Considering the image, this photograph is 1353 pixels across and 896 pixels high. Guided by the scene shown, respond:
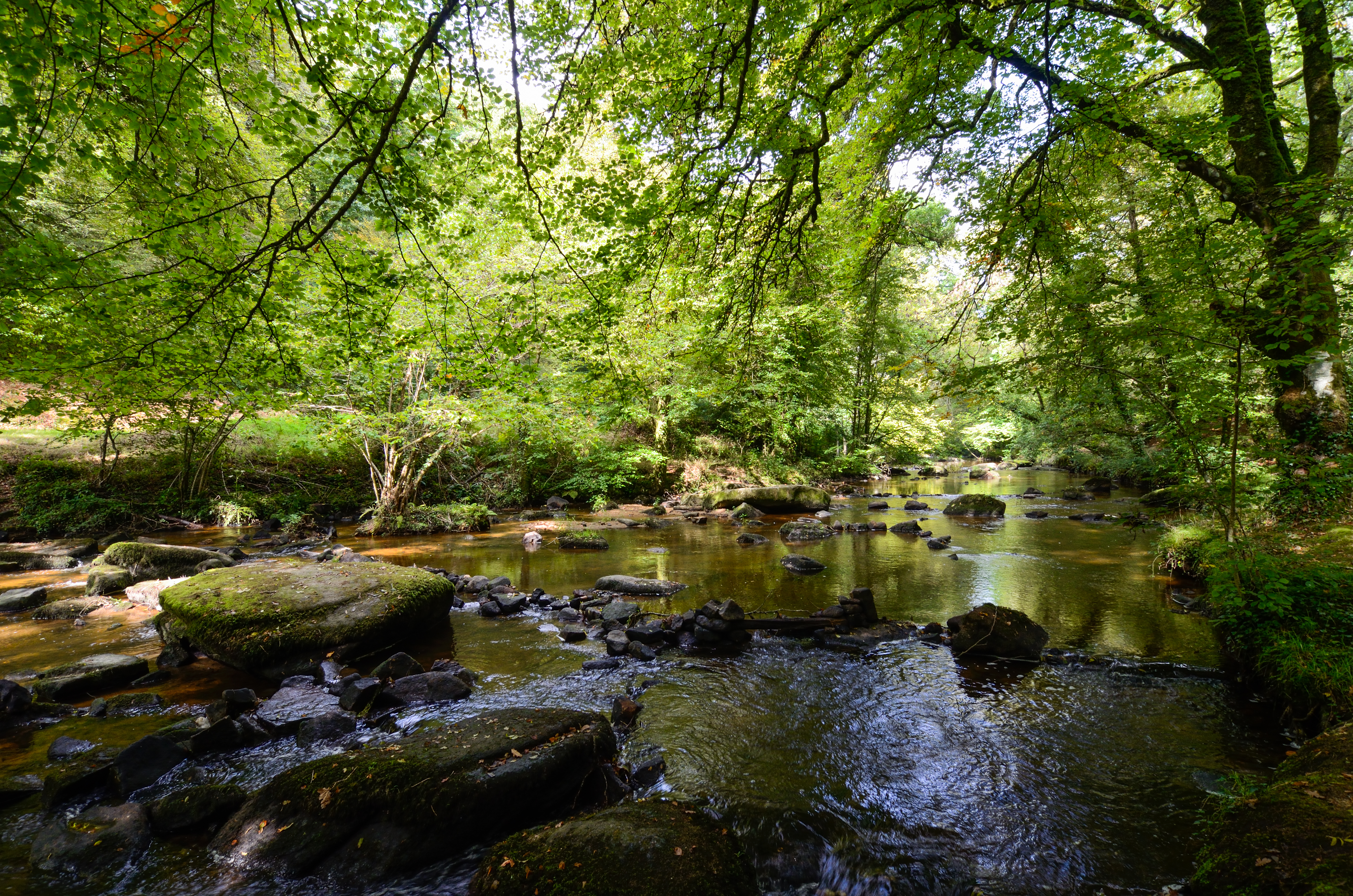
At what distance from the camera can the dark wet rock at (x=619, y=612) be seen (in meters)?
6.64

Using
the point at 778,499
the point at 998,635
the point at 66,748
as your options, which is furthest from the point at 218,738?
the point at 778,499

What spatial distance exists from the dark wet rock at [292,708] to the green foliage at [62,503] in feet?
36.2

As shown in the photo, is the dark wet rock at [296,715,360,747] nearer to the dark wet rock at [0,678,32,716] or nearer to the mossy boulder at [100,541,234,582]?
the dark wet rock at [0,678,32,716]

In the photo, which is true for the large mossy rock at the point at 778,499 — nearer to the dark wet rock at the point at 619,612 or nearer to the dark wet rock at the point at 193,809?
the dark wet rock at the point at 619,612

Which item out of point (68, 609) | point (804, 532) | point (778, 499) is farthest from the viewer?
point (778, 499)

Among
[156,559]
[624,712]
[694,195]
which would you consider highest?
[694,195]

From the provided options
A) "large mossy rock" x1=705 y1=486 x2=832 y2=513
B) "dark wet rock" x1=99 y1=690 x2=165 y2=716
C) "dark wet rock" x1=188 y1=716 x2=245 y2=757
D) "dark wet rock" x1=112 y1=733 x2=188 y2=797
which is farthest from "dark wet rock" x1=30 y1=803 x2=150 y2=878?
"large mossy rock" x1=705 y1=486 x2=832 y2=513

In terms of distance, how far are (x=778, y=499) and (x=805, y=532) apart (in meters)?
3.80

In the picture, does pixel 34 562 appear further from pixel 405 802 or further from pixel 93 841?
pixel 405 802

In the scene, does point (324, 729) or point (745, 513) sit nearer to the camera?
point (324, 729)

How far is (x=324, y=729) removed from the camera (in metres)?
3.99

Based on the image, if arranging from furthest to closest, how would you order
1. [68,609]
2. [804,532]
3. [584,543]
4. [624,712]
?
[804,532]
[584,543]
[68,609]
[624,712]

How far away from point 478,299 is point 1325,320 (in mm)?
9473

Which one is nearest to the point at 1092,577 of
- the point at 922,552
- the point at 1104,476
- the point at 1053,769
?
the point at 922,552
